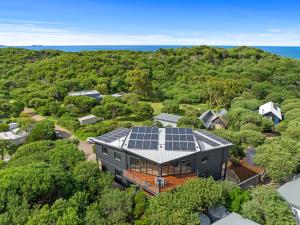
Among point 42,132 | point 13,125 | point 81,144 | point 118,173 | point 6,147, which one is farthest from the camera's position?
point 13,125

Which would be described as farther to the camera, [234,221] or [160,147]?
[160,147]

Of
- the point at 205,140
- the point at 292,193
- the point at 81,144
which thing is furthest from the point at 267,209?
the point at 81,144

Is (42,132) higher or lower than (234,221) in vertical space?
lower

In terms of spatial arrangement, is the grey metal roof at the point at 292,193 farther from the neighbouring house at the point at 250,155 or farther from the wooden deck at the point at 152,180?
the wooden deck at the point at 152,180

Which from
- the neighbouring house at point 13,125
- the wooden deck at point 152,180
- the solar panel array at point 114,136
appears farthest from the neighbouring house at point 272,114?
the neighbouring house at point 13,125

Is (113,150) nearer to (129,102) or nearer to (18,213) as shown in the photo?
(18,213)

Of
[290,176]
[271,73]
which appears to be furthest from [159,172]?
[271,73]

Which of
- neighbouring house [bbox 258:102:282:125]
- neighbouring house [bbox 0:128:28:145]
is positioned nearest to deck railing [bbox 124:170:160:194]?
neighbouring house [bbox 0:128:28:145]

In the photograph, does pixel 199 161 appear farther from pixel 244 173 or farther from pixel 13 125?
pixel 13 125
